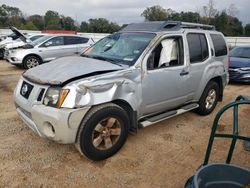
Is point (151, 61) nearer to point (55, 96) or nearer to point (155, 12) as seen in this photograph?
point (55, 96)

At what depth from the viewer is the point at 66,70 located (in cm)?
366

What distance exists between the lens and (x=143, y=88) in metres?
3.99

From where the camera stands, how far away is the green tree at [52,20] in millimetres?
48719

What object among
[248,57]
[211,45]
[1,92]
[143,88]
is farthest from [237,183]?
[248,57]

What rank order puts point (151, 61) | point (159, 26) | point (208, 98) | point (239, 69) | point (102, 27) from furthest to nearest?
point (102, 27)
point (239, 69)
point (208, 98)
point (159, 26)
point (151, 61)

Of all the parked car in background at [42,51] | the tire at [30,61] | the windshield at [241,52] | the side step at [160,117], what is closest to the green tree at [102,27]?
the parked car in background at [42,51]

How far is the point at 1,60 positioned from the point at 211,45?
12.6m

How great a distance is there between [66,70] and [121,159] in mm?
1433

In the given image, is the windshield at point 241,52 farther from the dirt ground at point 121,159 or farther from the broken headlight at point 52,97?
the broken headlight at point 52,97

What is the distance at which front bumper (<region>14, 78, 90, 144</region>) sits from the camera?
3.25m

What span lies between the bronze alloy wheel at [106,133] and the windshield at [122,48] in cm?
90

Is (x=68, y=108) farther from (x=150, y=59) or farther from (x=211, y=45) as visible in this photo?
(x=211, y=45)

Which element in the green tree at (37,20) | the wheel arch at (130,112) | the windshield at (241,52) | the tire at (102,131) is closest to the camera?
the tire at (102,131)

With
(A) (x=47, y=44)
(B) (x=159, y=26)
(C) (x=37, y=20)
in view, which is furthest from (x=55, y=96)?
(C) (x=37, y=20)
